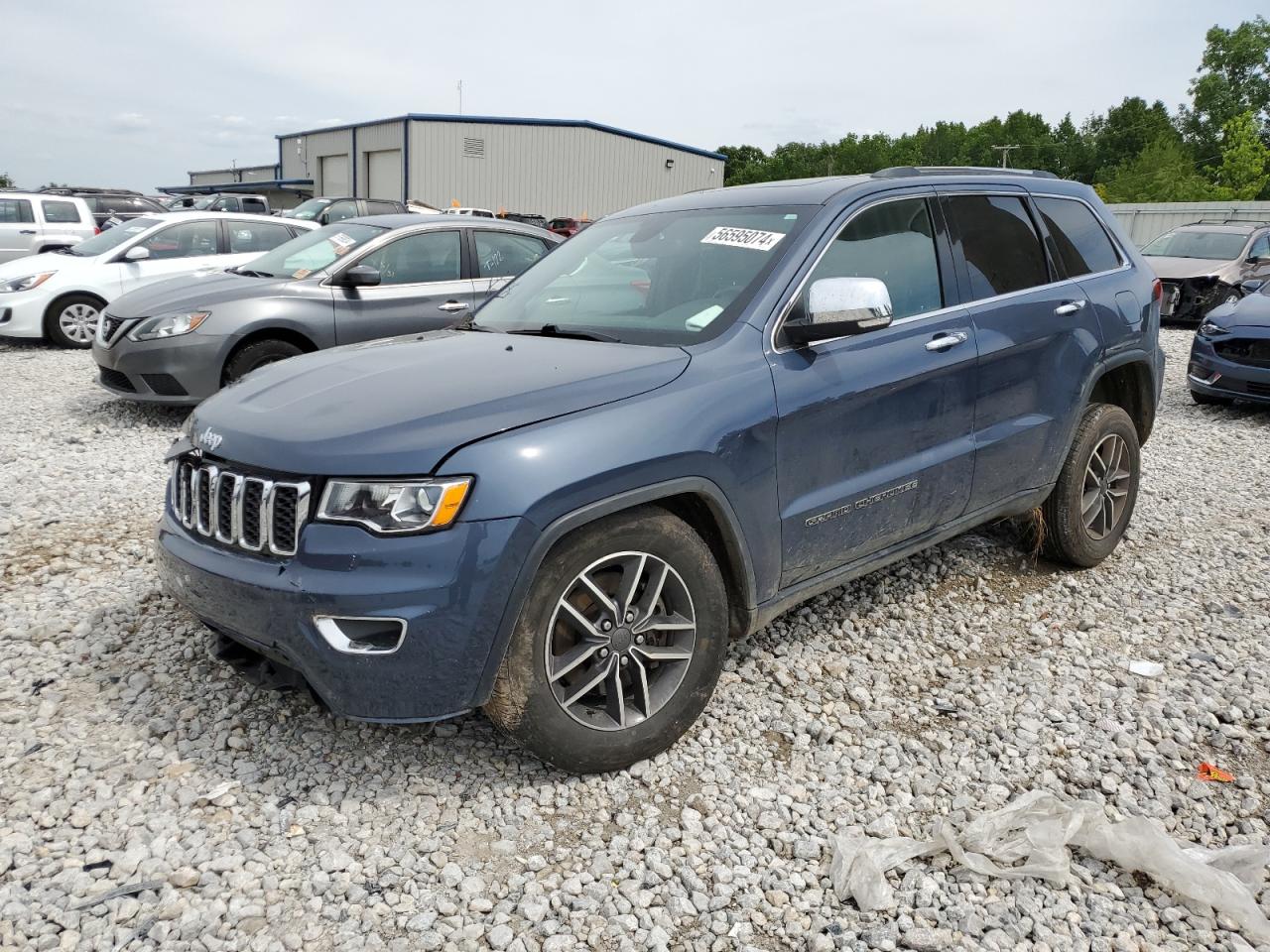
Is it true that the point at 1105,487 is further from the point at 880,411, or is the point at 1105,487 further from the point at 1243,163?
the point at 1243,163

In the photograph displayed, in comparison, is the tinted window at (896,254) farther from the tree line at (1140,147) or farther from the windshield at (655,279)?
the tree line at (1140,147)

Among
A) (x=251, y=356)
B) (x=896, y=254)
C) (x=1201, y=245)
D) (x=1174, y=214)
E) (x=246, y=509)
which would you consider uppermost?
(x=1174, y=214)

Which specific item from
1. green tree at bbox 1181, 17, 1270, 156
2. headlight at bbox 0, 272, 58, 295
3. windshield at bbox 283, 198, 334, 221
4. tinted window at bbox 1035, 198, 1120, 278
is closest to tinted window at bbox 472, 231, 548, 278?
tinted window at bbox 1035, 198, 1120, 278

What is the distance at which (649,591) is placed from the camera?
9.50 ft

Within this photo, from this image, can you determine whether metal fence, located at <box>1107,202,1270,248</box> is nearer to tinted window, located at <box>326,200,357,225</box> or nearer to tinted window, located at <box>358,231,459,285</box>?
tinted window, located at <box>326,200,357,225</box>

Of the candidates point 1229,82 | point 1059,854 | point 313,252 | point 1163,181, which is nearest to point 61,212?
point 313,252

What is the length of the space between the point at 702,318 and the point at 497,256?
530 centimetres

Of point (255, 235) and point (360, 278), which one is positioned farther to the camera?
point (255, 235)

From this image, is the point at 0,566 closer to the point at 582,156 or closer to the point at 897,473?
the point at 897,473

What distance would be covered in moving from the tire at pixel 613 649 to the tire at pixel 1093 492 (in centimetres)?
225

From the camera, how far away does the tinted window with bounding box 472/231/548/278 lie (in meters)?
8.14

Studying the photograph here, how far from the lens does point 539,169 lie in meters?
41.5

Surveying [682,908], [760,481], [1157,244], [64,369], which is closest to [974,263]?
[760,481]

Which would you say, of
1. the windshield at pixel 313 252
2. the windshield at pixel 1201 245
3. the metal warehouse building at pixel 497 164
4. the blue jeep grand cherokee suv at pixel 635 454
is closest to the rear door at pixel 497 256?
the windshield at pixel 313 252
